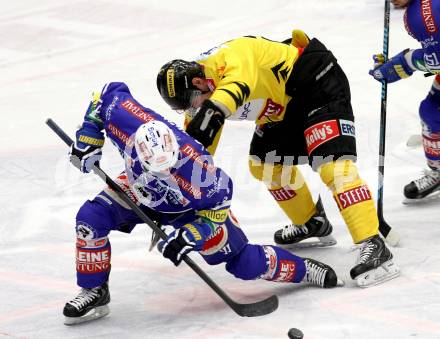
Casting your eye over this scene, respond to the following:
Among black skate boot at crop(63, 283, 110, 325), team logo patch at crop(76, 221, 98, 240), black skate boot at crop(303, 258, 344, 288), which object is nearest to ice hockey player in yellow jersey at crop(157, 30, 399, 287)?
black skate boot at crop(303, 258, 344, 288)

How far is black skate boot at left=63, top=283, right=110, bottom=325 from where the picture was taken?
16.7 ft

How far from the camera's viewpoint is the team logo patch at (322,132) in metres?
5.38

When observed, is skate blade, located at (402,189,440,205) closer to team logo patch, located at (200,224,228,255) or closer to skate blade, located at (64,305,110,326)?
team logo patch, located at (200,224,228,255)

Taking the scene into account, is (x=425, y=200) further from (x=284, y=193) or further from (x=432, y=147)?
(x=284, y=193)

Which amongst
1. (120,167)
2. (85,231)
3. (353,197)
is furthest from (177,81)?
(120,167)

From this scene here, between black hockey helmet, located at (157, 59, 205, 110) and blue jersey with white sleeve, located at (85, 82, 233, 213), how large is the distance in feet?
0.65

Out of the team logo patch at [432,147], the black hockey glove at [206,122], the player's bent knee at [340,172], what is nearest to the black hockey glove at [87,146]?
the black hockey glove at [206,122]

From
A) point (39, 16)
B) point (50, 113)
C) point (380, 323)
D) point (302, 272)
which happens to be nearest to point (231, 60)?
point (302, 272)

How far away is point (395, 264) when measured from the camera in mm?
5492

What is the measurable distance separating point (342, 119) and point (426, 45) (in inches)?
32.1

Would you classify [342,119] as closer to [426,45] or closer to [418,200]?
[426,45]

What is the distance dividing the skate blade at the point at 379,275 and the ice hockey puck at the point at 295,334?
0.80m

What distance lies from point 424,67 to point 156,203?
1.95m

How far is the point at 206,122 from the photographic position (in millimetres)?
4992
